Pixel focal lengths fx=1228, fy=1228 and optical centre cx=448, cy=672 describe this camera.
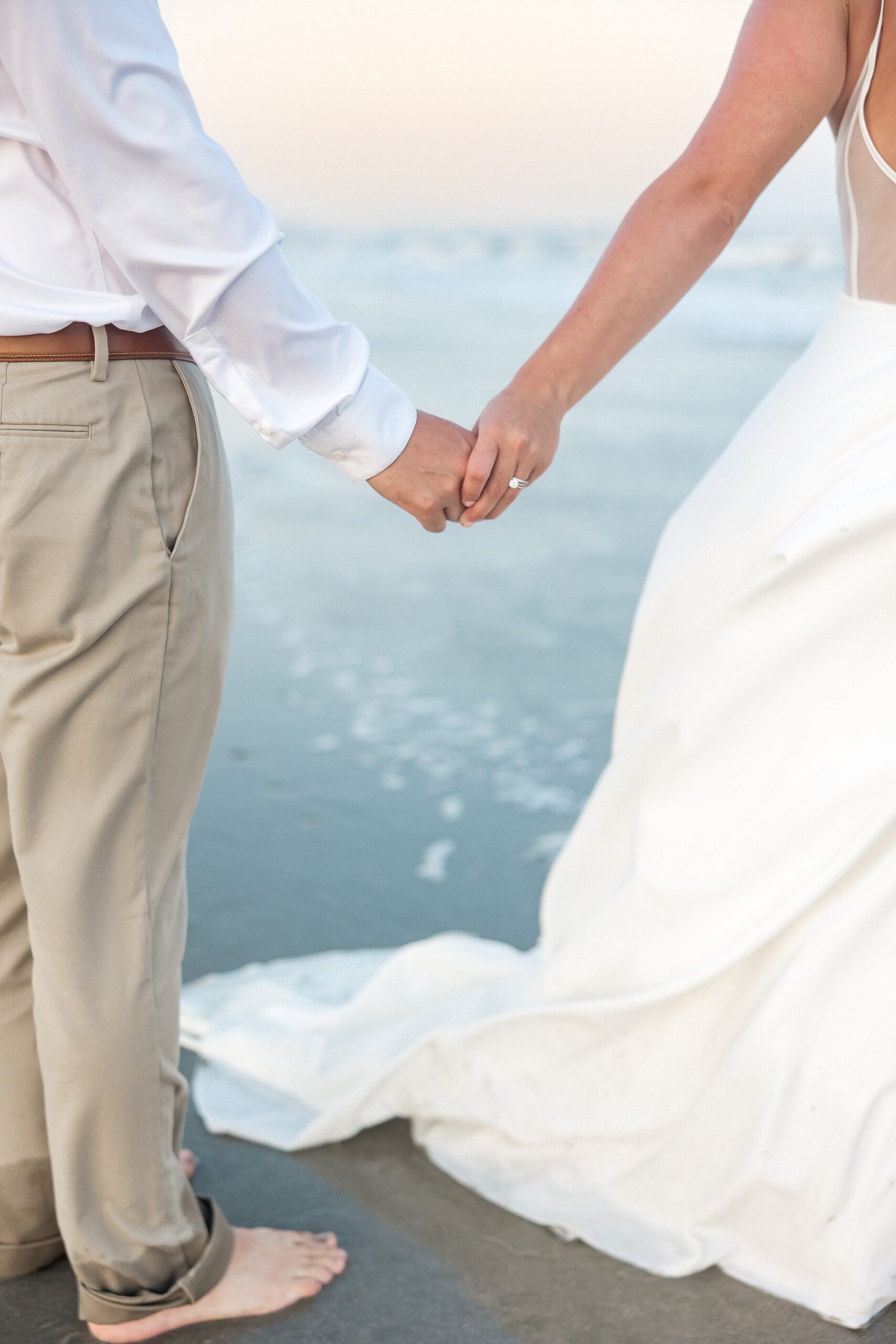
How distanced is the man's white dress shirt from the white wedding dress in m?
0.74

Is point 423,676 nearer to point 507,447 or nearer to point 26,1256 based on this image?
point 507,447

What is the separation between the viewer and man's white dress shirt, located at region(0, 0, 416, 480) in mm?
1091

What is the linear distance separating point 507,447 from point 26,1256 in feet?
4.16

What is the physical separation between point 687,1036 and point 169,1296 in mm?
760

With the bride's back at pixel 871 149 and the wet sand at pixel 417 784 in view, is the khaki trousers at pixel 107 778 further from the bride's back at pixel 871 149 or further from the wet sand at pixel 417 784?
the bride's back at pixel 871 149

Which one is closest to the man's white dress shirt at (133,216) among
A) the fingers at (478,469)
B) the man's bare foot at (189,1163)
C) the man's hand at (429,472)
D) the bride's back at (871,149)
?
the man's hand at (429,472)

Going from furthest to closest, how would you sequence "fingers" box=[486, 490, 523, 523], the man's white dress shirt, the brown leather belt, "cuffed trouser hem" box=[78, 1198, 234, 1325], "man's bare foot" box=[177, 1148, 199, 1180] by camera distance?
"man's bare foot" box=[177, 1148, 199, 1180]
"fingers" box=[486, 490, 523, 523]
"cuffed trouser hem" box=[78, 1198, 234, 1325]
the brown leather belt
the man's white dress shirt

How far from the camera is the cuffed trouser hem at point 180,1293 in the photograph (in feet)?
4.92

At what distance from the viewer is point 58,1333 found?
1548 mm

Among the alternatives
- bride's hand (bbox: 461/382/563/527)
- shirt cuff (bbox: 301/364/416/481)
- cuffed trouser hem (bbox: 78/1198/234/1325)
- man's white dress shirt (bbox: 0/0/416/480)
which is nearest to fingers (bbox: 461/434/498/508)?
bride's hand (bbox: 461/382/563/527)

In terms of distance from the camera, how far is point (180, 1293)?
1545 millimetres

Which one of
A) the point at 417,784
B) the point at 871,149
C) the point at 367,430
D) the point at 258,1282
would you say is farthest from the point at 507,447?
the point at 417,784

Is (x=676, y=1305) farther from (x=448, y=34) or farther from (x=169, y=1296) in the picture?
(x=448, y=34)

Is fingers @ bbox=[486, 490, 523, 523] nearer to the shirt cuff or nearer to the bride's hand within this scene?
the bride's hand
